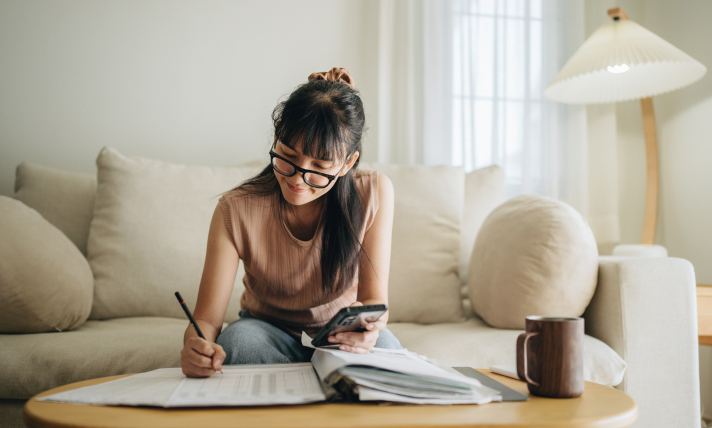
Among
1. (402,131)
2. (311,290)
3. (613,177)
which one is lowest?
(311,290)

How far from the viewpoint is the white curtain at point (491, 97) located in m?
2.21

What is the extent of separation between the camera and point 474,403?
2.04 ft

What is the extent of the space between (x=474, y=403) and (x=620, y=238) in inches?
82.8

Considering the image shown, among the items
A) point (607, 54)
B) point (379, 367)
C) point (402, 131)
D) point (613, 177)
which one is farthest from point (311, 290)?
point (613, 177)

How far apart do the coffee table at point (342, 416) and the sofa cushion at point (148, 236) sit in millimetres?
1002

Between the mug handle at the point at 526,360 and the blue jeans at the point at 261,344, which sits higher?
the mug handle at the point at 526,360

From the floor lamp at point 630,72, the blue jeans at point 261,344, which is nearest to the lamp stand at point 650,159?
the floor lamp at point 630,72

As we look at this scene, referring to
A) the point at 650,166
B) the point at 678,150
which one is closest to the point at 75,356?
the point at 650,166

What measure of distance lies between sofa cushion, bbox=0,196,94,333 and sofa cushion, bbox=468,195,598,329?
1149 millimetres

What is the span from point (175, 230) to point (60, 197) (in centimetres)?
43

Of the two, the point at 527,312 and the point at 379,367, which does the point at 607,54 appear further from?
the point at 379,367

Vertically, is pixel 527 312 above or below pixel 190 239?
below

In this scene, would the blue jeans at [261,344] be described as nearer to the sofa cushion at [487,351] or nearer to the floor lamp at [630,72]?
the sofa cushion at [487,351]

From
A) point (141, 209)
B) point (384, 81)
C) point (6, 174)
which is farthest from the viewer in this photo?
point (384, 81)
